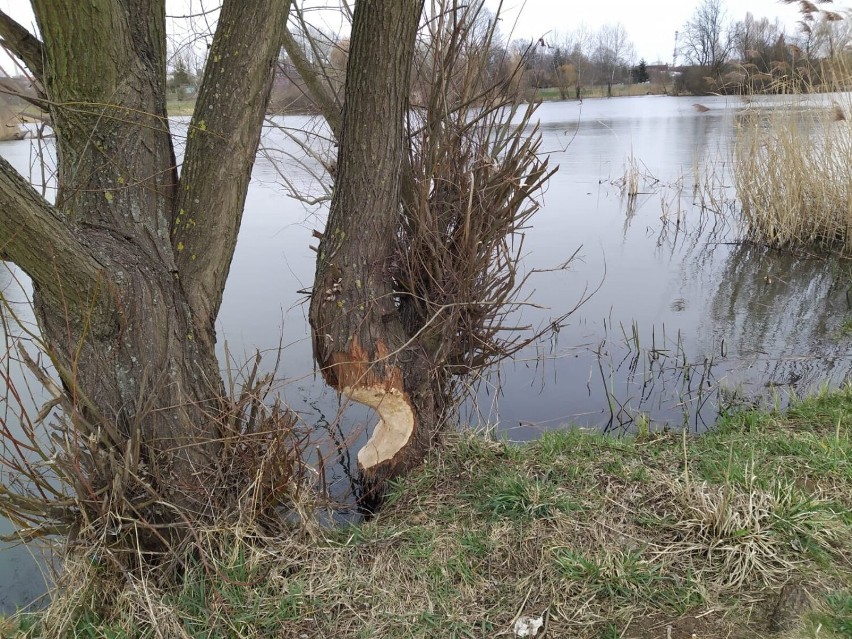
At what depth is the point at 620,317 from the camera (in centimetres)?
665

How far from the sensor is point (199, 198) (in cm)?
293

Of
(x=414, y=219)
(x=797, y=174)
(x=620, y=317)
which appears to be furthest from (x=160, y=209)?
(x=797, y=174)

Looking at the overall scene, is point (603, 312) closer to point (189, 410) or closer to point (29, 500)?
point (189, 410)

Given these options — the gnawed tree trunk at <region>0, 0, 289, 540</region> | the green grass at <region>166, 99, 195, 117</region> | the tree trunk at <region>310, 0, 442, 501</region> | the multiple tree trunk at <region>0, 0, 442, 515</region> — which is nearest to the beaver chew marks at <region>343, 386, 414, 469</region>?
the tree trunk at <region>310, 0, 442, 501</region>

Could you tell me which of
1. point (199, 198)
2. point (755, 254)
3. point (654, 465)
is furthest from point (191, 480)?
point (755, 254)

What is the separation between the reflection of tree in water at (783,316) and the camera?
5.39 m

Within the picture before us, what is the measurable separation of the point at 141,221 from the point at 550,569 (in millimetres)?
2314

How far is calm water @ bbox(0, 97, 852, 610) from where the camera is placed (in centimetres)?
497

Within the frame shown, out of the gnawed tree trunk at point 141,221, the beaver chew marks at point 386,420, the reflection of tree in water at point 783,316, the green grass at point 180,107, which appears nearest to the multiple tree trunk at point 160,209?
the gnawed tree trunk at point 141,221

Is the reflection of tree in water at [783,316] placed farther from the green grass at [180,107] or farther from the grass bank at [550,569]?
the green grass at [180,107]

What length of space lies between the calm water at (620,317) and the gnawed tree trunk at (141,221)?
0.39 meters

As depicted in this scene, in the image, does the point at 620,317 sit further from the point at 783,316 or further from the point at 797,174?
the point at 797,174

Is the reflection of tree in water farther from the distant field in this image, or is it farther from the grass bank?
the distant field

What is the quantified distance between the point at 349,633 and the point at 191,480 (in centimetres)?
97
